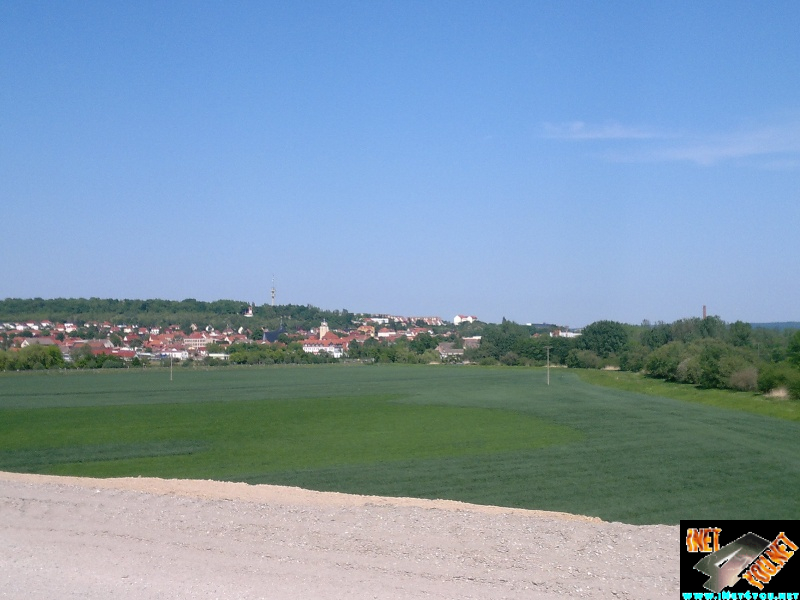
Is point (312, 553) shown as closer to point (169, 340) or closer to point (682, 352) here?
point (682, 352)

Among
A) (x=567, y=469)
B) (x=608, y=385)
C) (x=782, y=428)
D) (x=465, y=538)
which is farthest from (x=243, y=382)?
(x=465, y=538)

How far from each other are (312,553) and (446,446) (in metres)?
22.8

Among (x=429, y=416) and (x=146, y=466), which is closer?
(x=146, y=466)

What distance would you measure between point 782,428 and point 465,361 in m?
97.2

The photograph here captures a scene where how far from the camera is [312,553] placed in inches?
315

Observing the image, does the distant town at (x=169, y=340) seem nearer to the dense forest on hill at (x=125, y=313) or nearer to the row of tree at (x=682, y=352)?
the dense forest on hill at (x=125, y=313)

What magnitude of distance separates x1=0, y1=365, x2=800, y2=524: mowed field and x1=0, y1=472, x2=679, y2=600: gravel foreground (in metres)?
8.79

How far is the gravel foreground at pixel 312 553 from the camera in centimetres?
691

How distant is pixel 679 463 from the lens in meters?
25.7

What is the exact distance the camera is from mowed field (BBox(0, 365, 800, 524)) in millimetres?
20125

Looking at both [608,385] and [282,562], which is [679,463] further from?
[608,385]

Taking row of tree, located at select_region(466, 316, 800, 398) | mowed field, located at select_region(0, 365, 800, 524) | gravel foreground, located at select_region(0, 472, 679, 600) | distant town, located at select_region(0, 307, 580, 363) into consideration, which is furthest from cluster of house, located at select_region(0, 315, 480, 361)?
gravel foreground, located at select_region(0, 472, 679, 600)

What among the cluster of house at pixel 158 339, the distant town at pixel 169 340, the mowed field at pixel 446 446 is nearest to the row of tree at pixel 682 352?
the mowed field at pixel 446 446

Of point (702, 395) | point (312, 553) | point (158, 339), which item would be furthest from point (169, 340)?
point (312, 553)
